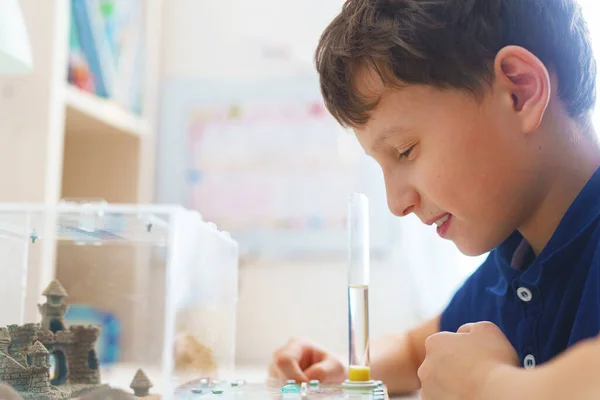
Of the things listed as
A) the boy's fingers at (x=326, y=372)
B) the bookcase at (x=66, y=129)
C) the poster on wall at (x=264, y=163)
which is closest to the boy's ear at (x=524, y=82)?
the boy's fingers at (x=326, y=372)

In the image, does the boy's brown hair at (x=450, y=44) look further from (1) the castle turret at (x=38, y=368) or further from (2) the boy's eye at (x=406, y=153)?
(1) the castle turret at (x=38, y=368)

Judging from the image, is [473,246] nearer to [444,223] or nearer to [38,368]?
[444,223]

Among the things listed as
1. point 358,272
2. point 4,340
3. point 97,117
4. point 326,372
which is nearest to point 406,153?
point 358,272

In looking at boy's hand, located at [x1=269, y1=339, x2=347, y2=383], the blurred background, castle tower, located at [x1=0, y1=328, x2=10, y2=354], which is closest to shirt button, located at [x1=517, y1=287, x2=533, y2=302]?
boy's hand, located at [x1=269, y1=339, x2=347, y2=383]

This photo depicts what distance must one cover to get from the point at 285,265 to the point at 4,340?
106cm

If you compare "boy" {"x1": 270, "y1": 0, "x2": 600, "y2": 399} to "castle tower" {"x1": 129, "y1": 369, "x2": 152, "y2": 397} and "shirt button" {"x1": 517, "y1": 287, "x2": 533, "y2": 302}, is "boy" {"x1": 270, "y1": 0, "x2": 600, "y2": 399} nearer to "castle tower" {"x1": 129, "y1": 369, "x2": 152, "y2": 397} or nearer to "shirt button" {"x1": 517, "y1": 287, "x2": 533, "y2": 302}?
"shirt button" {"x1": 517, "y1": 287, "x2": 533, "y2": 302}

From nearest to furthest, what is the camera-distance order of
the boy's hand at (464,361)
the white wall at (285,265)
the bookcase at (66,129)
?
1. the boy's hand at (464,361)
2. the bookcase at (66,129)
3. the white wall at (285,265)

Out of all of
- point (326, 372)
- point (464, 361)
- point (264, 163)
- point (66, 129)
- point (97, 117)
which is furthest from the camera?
point (264, 163)

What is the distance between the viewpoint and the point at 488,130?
2.04 ft

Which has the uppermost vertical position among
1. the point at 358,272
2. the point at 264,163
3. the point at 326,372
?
the point at 264,163

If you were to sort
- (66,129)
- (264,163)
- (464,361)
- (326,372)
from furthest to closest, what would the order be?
(264,163) → (66,129) → (326,372) → (464,361)

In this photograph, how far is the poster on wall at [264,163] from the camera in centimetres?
159

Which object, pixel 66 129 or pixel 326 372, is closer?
pixel 326 372

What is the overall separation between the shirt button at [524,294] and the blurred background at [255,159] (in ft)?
2.52
